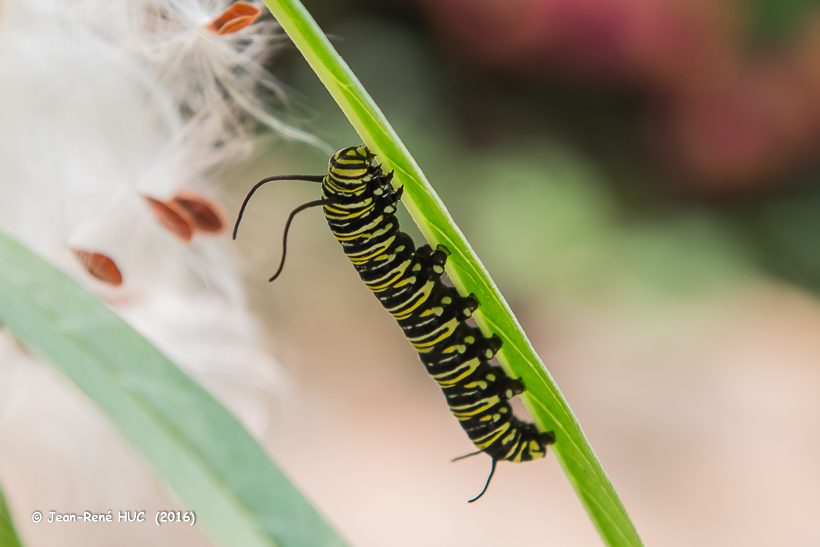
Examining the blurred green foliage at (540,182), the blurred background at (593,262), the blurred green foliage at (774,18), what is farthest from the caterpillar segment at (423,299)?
the blurred green foliage at (774,18)

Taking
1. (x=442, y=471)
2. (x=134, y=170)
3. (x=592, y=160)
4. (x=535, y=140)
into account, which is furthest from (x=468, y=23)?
(x=134, y=170)

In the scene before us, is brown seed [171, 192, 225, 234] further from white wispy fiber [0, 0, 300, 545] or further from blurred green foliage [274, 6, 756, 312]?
blurred green foliage [274, 6, 756, 312]

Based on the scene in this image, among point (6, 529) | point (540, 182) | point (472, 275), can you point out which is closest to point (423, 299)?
point (472, 275)

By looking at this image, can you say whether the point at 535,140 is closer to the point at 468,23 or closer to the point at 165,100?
the point at 468,23

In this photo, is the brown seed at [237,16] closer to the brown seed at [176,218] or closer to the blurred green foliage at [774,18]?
the brown seed at [176,218]

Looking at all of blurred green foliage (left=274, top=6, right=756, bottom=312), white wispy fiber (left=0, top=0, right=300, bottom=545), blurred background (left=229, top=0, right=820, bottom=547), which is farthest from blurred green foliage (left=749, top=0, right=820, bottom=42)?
white wispy fiber (left=0, top=0, right=300, bottom=545)

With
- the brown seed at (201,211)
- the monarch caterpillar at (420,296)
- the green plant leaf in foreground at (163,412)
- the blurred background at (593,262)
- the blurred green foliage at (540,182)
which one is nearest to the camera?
the green plant leaf in foreground at (163,412)
